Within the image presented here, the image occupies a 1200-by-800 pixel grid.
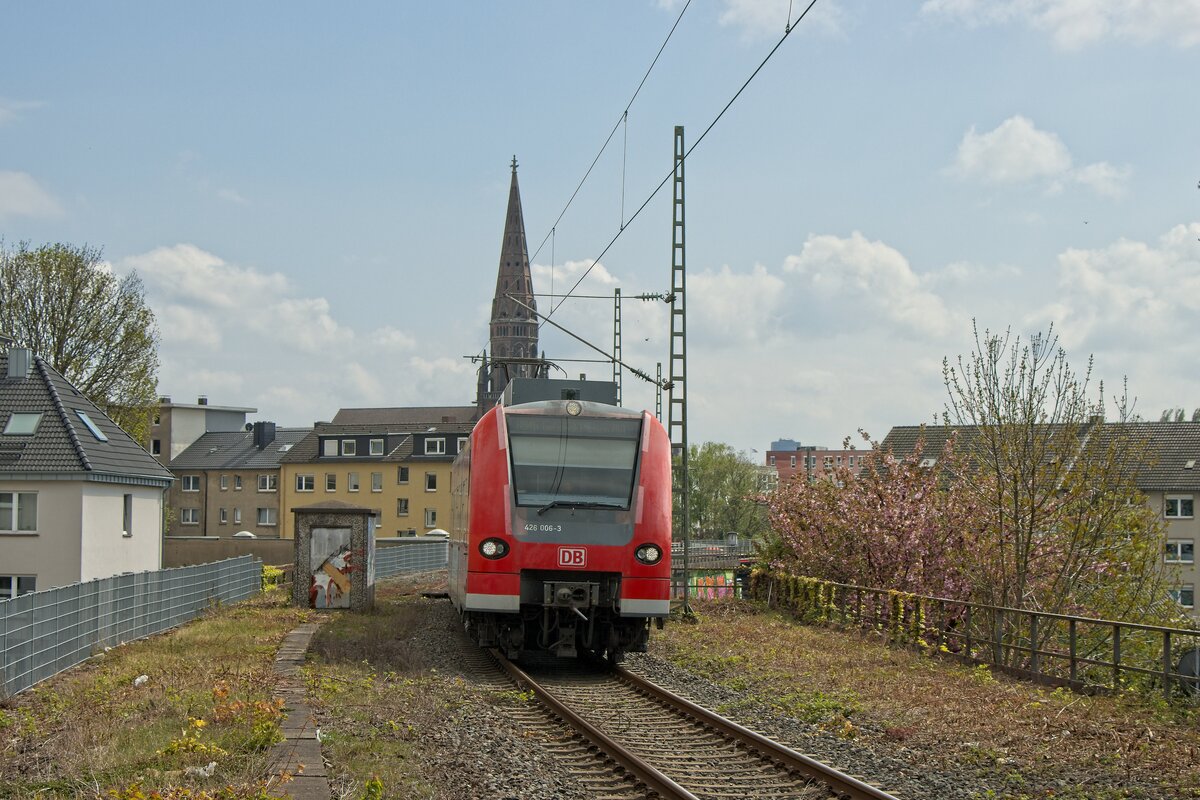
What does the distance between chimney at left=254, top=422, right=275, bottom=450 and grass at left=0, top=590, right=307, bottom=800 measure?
239 ft

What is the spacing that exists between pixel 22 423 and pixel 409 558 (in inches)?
568

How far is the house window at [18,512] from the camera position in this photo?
3400cm

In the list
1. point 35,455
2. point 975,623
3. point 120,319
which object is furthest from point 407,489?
point 975,623

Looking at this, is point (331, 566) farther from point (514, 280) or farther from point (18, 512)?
point (514, 280)

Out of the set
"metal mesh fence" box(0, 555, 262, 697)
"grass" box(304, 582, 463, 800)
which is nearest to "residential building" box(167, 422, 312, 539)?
"metal mesh fence" box(0, 555, 262, 697)

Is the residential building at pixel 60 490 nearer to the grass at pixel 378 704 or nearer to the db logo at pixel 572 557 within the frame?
the grass at pixel 378 704

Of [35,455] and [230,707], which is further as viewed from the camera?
[35,455]

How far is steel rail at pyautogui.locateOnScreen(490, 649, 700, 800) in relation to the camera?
26.3 ft

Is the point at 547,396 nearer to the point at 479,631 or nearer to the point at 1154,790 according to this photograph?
the point at 479,631

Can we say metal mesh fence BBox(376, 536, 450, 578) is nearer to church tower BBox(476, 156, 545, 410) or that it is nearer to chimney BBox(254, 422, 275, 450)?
chimney BBox(254, 422, 275, 450)

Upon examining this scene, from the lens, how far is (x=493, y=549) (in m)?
14.1

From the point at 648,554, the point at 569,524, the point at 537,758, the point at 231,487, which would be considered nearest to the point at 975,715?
the point at 537,758

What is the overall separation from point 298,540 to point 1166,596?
16111 mm

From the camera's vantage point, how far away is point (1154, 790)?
820 cm
